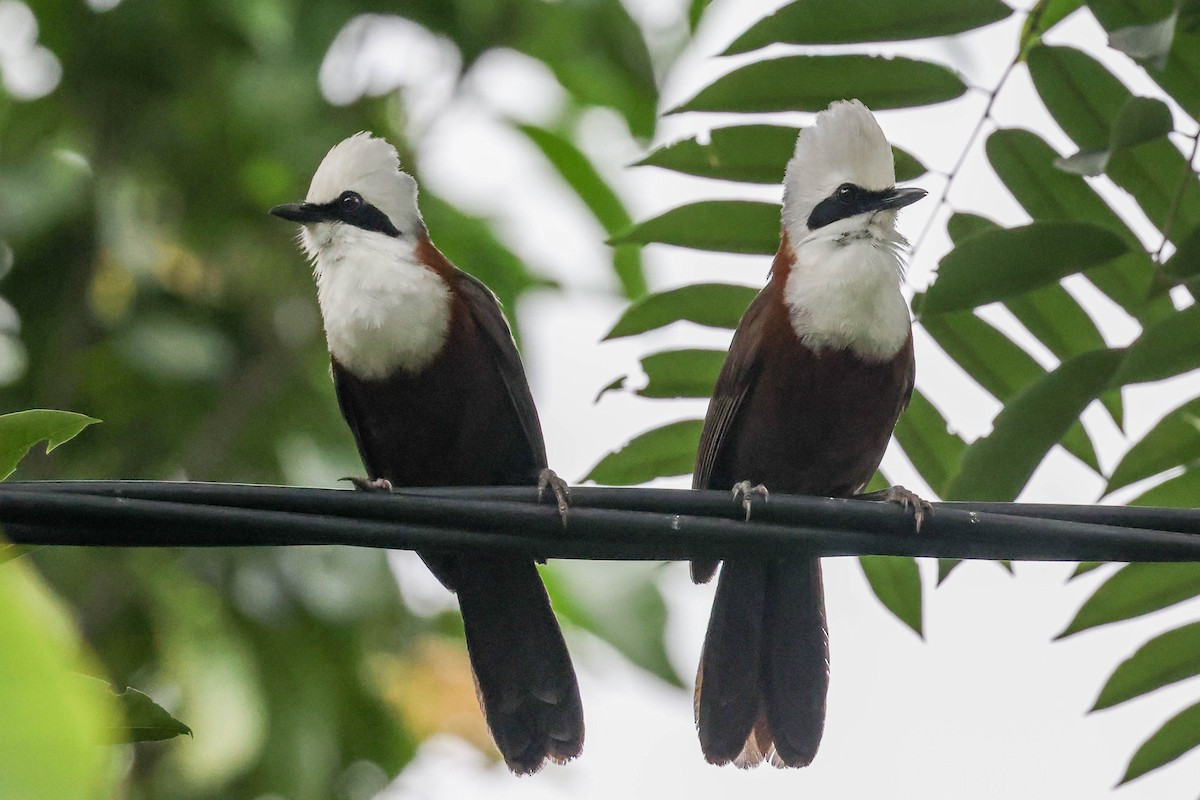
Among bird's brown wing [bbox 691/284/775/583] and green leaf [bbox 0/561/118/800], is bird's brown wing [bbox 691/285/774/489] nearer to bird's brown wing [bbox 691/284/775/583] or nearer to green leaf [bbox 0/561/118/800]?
bird's brown wing [bbox 691/284/775/583]

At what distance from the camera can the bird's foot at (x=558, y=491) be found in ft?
7.00

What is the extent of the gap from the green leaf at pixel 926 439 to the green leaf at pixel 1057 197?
0.46m

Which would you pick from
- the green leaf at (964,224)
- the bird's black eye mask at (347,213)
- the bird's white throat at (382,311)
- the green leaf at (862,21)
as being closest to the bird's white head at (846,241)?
the green leaf at (964,224)

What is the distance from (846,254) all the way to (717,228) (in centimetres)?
36

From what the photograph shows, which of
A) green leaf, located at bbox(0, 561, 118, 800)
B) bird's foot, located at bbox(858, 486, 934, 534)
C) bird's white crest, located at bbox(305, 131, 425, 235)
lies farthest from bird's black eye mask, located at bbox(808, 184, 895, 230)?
green leaf, located at bbox(0, 561, 118, 800)

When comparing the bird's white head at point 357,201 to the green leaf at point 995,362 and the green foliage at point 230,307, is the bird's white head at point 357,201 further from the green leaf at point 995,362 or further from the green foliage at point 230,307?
the green leaf at point 995,362

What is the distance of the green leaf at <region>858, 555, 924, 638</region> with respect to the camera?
2.96 m

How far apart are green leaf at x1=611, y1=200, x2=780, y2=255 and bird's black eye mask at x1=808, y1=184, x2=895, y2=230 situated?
0.14 m

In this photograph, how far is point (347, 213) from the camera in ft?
12.4

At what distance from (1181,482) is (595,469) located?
1.23 metres

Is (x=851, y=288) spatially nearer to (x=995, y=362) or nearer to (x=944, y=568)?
(x=995, y=362)

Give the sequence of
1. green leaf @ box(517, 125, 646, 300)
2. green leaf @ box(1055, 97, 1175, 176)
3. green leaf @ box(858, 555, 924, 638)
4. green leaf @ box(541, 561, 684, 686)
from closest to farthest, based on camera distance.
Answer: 1. green leaf @ box(1055, 97, 1175, 176)
2. green leaf @ box(858, 555, 924, 638)
3. green leaf @ box(541, 561, 684, 686)
4. green leaf @ box(517, 125, 646, 300)

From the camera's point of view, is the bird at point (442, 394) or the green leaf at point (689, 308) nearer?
the green leaf at point (689, 308)

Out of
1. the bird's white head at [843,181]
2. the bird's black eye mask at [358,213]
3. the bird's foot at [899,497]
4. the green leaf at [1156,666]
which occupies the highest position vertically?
the bird's white head at [843,181]
